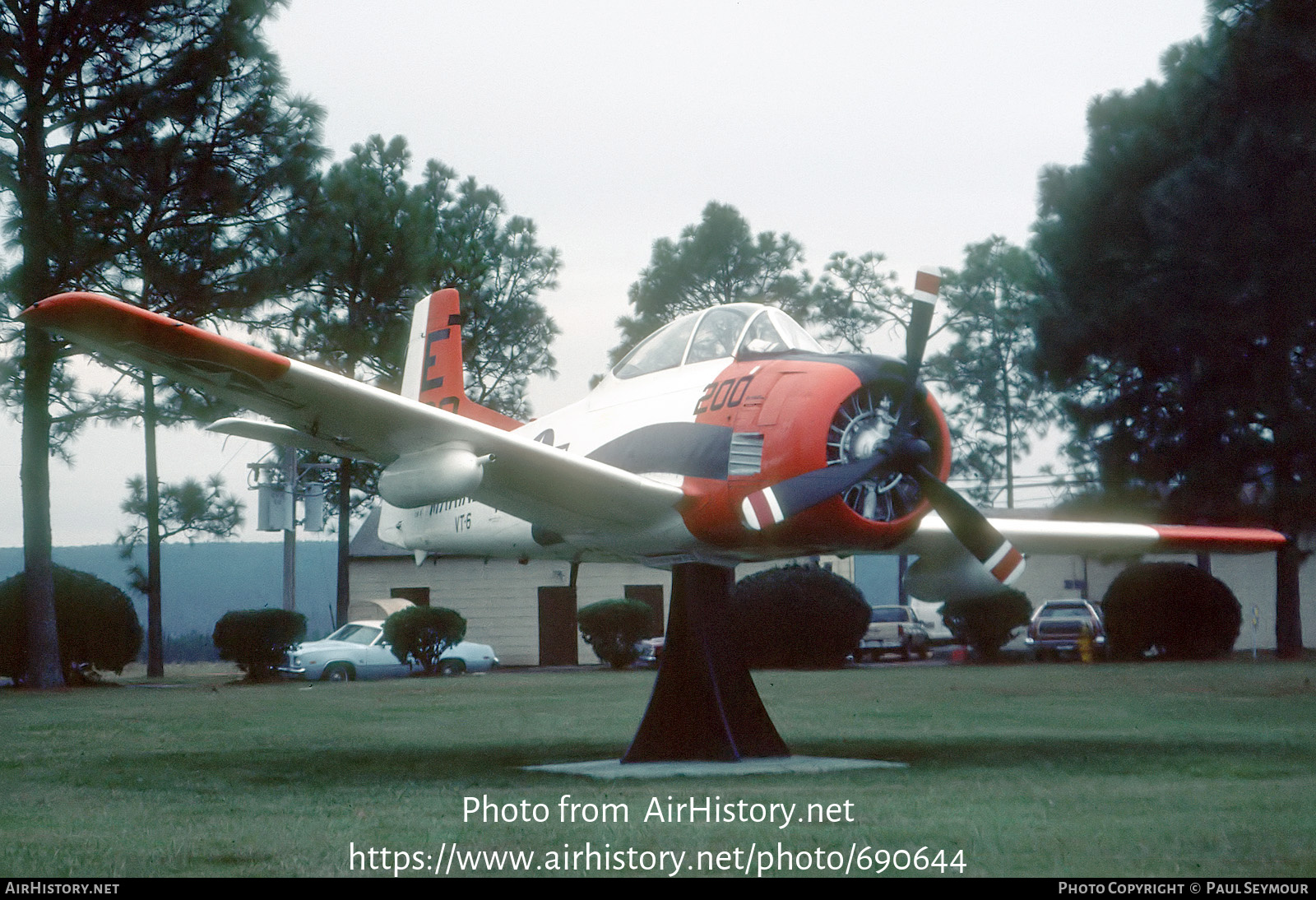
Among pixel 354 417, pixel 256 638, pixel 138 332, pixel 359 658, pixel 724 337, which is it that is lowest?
pixel 359 658

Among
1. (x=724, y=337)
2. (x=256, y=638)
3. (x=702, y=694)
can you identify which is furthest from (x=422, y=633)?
(x=724, y=337)

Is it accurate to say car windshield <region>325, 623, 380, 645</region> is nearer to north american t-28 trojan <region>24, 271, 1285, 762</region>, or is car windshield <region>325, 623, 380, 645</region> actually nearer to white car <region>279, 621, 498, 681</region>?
white car <region>279, 621, 498, 681</region>

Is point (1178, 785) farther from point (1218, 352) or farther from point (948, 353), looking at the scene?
point (948, 353)

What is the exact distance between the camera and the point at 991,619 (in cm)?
3669

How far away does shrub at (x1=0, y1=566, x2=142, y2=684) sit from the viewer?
96.7 ft

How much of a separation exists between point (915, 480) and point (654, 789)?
10.2 ft

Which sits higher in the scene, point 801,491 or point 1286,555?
point 801,491

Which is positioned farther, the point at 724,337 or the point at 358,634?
the point at 358,634

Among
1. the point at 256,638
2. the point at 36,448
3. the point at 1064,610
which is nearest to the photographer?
the point at 36,448

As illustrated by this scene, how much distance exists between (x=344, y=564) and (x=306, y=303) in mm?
8507

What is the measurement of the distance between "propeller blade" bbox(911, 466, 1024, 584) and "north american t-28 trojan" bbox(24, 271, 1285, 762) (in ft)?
0.06

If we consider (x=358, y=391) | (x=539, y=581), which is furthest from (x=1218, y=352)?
(x=358, y=391)

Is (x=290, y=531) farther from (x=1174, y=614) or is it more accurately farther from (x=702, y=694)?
(x=702, y=694)

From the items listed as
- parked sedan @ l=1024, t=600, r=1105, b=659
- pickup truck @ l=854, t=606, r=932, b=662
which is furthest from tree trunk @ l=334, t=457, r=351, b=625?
parked sedan @ l=1024, t=600, r=1105, b=659
